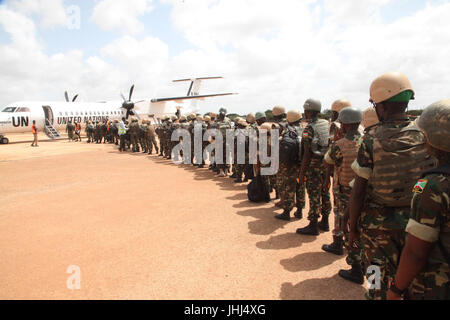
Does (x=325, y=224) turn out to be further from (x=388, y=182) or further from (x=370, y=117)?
(x=388, y=182)

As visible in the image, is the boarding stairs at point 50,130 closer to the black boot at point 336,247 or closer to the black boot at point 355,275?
the black boot at point 336,247

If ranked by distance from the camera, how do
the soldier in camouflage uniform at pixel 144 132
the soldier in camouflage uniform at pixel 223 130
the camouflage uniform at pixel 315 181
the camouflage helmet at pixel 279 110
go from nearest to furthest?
the camouflage uniform at pixel 315 181
the camouflage helmet at pixel 279 110
the soldier in camouflage uniform at pixel 223 130
the soldier in camouflage uniform at pixel 144 132

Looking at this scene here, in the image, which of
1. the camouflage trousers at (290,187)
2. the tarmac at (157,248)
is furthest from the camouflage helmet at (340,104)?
the tarmac at (157,248)

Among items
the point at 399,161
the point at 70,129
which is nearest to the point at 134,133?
the point at 70,129

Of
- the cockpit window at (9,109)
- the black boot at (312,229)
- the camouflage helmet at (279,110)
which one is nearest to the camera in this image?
the black boot at (312,229)

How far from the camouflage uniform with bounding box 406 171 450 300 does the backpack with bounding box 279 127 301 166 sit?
10.1ft

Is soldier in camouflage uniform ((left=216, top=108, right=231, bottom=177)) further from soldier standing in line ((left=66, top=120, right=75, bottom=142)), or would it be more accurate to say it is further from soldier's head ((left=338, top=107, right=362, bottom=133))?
soldier standing in line ((left=66, top=120, right=75, bottom=142))

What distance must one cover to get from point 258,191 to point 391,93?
166 inches

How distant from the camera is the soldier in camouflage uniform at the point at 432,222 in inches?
55.3

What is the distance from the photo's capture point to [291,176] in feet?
15.8

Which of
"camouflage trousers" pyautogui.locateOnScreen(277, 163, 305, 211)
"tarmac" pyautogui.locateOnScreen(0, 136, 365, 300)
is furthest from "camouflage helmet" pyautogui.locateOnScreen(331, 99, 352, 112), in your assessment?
"tarmac" pyautogui.locateOnScreen(0, 136, 365, 300)

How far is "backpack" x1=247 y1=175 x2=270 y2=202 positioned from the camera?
20.0ft

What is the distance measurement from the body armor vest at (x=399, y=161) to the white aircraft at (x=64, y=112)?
71.6 feet
